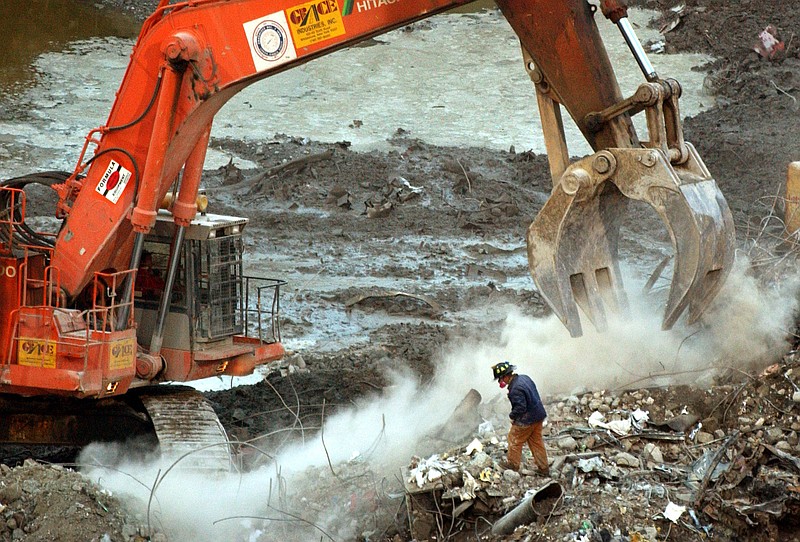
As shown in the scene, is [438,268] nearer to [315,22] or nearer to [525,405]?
[315,22]

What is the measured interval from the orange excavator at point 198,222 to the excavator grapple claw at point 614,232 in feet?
0.05

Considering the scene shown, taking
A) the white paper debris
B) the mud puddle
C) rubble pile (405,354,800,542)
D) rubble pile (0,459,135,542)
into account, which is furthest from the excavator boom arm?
the mud puddle

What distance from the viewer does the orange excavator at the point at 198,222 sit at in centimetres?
755

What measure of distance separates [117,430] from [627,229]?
976 centimetres

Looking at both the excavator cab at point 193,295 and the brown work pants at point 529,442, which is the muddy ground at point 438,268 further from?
the excavator cab at point 193,295

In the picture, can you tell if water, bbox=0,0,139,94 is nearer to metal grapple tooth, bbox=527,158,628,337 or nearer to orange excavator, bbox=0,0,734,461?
orange excavator, bbox=0,0,734,461

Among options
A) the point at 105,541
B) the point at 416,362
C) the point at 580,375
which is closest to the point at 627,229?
the point at 416,362

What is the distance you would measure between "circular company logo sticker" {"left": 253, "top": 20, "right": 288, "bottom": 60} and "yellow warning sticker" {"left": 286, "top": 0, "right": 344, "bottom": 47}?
3.6 inches

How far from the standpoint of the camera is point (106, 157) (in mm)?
8406

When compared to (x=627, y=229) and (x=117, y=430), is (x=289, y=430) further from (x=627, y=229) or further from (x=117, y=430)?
(x=627, y=229)

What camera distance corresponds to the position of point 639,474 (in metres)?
7.52

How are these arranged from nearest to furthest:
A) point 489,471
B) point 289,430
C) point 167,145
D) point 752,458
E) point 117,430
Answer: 1. point 752,458
2. point 489,471
3. point 167,145
4. point 117,430
5. point 289,430

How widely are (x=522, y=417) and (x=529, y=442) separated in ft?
0.90

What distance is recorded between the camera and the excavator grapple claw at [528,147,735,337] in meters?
7.28
